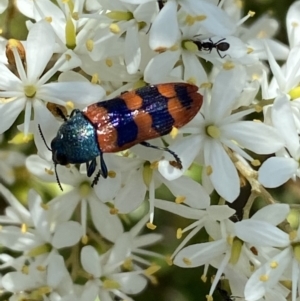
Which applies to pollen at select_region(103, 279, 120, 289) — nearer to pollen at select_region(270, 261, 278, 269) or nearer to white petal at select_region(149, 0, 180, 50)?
pollen at select_region(270, 261, 278, 269)

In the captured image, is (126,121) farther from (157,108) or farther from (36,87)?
(36,87)

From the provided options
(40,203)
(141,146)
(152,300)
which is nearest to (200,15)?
(141,146)

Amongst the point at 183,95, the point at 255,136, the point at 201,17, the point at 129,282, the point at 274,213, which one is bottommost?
the point at 129,282

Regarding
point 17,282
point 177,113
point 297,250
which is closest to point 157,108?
point 177,113

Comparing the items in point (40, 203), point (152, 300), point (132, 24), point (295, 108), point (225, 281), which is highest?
point (132, 24)

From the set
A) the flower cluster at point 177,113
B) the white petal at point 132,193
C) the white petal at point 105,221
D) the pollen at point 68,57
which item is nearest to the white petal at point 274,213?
the flower cluster at point 177,113

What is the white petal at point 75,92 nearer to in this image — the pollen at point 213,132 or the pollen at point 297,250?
the pollen at point 213,132

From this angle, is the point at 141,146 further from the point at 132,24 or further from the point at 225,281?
the point at 225,281
